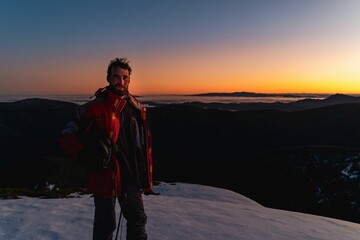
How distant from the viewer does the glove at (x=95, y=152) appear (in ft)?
14.5

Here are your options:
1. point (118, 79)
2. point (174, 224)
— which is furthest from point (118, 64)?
point (174, 224)

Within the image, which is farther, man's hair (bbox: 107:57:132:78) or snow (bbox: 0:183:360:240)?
snow (bbox: 0:183:360:240)

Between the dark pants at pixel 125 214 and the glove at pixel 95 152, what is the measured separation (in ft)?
1.90

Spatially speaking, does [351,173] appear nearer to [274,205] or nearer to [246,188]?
[274,205]

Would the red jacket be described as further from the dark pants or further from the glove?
the dark pants

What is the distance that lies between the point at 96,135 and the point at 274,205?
6753 centimetres

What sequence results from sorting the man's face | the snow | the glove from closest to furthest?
Result: the glove < the man's face < the snow

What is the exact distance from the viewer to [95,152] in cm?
443

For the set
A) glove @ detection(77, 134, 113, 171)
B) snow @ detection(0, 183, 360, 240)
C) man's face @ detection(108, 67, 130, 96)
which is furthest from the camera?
snow @ detection(0, 183, 360, 240)

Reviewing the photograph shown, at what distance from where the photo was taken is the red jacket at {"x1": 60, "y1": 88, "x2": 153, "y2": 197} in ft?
14.7

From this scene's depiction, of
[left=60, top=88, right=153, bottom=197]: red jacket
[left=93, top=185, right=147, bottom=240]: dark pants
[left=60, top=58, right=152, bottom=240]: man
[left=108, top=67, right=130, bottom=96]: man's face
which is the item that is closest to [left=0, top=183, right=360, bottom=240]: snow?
[left=93, top=185, right=147, bottom=240]: dark pants

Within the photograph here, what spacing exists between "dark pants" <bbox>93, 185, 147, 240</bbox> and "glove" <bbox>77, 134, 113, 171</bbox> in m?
0.58

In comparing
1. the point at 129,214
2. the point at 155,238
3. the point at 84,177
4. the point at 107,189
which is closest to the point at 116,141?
the point at 107,189

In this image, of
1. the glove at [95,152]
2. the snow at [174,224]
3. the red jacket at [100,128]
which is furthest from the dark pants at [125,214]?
the snow at [174,224]
